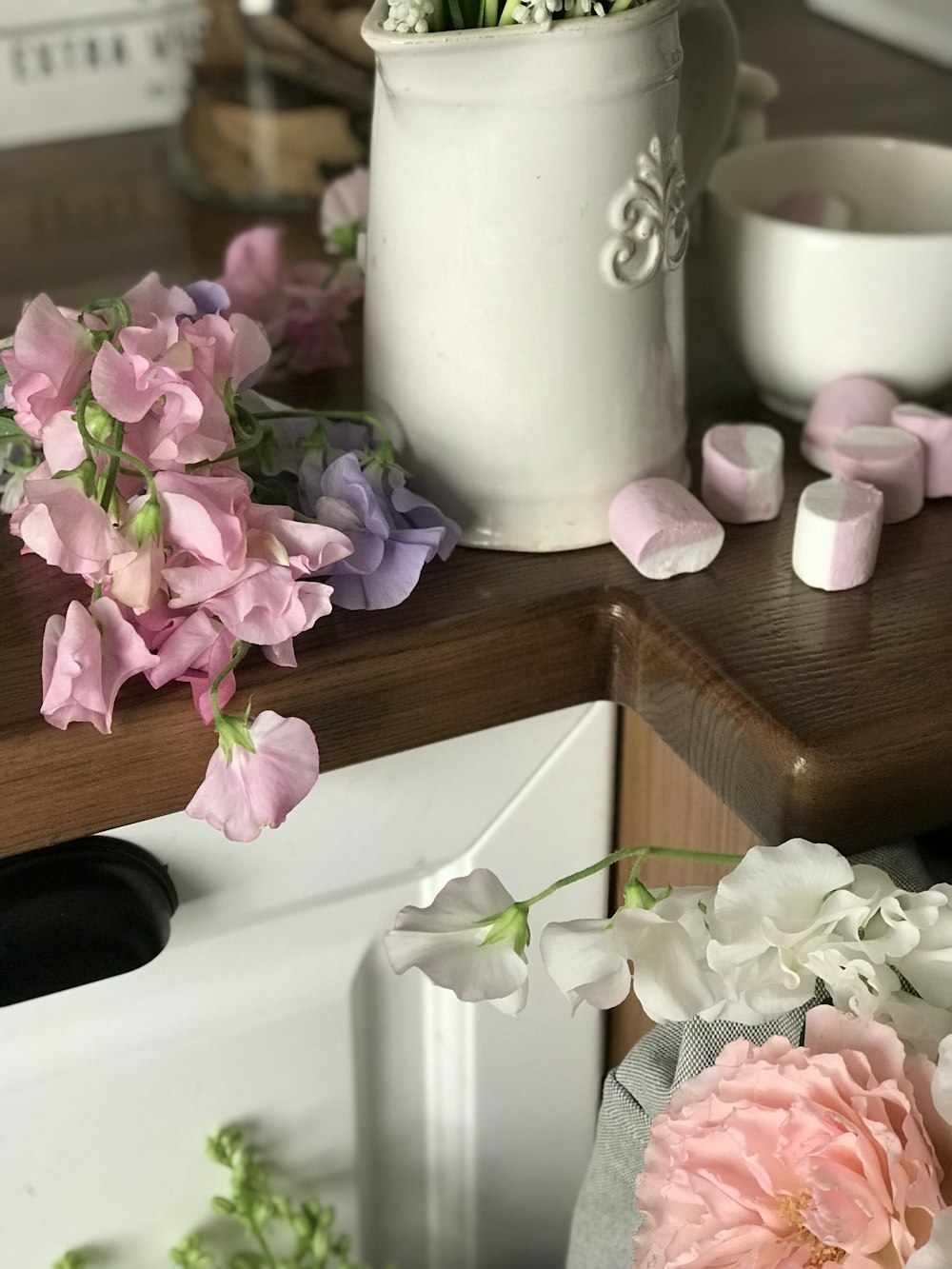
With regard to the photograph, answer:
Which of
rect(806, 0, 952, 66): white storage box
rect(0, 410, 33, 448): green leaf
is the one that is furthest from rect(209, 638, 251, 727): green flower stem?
rect(806, 0, 952, 66): white storage box

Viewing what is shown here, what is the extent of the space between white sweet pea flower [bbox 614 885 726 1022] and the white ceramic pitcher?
173mm

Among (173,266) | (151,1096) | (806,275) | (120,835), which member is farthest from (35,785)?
(173,266)

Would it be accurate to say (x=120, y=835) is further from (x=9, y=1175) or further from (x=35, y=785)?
(x=9, y=1175)

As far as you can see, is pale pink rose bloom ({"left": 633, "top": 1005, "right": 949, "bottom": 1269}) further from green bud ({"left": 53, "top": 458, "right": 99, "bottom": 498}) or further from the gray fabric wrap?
green bud ({"left": 53, "top": 458, "right": 99, "bottom": 498})

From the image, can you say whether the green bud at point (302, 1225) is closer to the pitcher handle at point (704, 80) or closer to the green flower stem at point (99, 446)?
the green flower stem at point (99, 446)

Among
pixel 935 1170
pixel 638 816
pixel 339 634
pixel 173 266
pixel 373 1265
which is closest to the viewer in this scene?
pixel 935 1170

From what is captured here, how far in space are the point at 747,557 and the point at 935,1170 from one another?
23cm

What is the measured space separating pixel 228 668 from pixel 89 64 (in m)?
0.73

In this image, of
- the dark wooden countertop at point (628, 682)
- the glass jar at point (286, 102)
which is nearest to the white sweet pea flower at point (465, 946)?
the dark wooden countertop at point (628, 682)

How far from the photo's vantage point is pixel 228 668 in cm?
42

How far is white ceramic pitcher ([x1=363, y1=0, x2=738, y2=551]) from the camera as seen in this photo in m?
0.46

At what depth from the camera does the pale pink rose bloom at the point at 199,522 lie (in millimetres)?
418

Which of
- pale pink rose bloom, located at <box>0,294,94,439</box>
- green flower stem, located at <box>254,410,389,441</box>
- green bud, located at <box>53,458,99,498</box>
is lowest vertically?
green flower stem, located at <box>254,410,389,441</box>

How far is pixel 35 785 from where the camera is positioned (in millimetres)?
442
